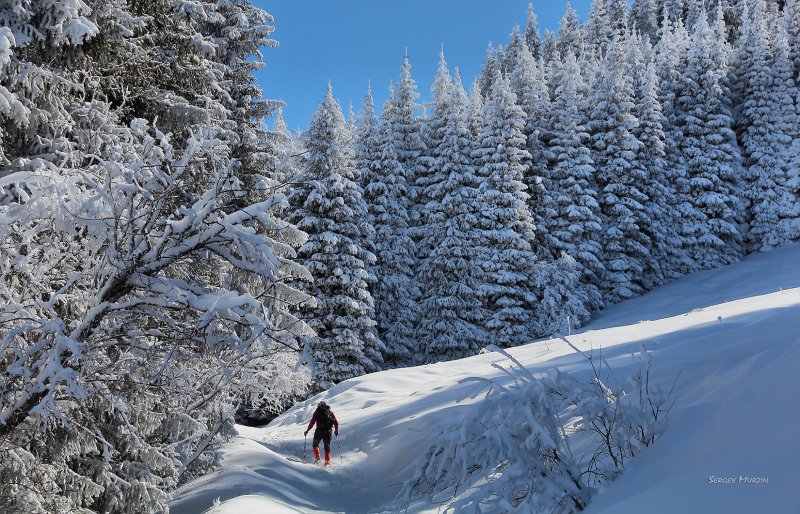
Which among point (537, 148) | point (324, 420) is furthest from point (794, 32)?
point (324, 420)

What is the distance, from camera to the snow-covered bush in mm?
3350

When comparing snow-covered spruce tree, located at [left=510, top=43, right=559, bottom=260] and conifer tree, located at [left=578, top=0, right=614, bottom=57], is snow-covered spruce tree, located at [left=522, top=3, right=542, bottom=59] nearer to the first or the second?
conifer tree, located at [left=578, top=0, right=614, bottom=57]

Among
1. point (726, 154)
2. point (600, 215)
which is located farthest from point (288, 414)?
point (726, 154)

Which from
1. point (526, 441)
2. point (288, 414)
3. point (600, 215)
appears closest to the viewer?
point (526, 441)

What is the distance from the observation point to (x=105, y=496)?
6.00m

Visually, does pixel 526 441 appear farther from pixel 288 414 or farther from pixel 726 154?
pixel 726 154

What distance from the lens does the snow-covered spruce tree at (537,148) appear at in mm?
26734

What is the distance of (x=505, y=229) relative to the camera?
24672 millimetres

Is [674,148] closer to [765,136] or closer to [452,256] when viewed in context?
[765,136]

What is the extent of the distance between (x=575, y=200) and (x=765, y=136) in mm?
13623

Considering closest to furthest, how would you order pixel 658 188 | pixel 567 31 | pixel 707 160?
1. pixel 658 188
2. pixel 707 160
3. pixel 567 31

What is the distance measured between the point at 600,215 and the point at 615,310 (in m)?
5.84

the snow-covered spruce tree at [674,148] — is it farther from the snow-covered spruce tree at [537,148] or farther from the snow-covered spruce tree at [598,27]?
the snow-covered spruce tree at [598,27]

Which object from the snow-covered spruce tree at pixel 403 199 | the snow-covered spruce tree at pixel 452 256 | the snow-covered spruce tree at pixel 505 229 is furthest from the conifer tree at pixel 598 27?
the snow-covered spruce tree at pixel 403 199
